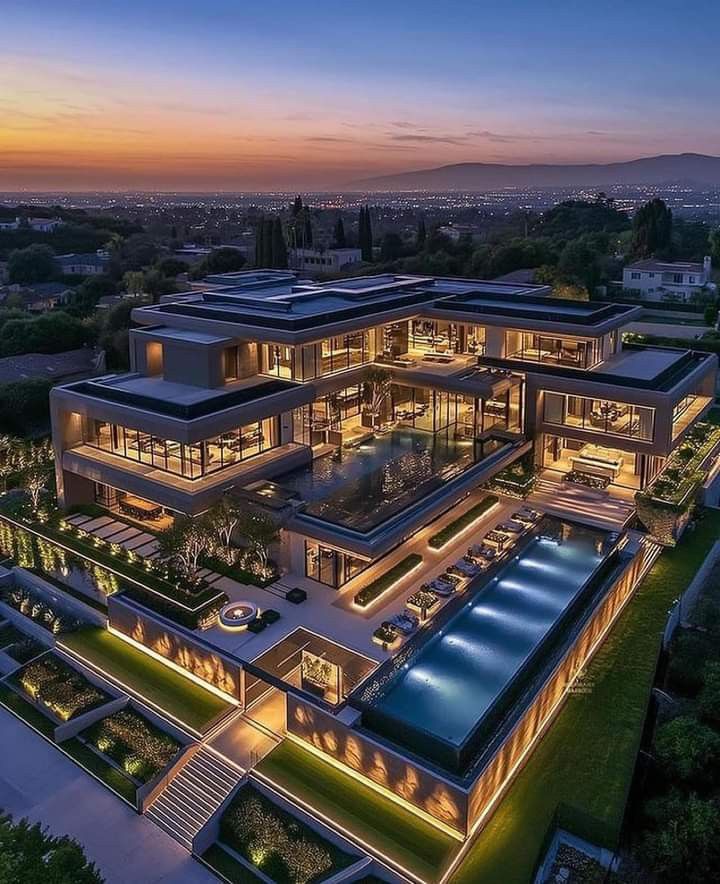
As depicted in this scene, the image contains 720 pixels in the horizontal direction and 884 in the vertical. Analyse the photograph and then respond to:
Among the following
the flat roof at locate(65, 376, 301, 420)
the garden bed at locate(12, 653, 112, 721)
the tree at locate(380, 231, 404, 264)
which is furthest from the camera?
the tree at locate(380, 231, 404, 264)

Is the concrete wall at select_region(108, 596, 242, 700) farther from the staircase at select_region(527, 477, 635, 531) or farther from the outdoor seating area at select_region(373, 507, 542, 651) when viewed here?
the staircase at select_region(527, 477, 635, 531)

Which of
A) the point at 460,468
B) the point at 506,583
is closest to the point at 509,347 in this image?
the point at 460,468

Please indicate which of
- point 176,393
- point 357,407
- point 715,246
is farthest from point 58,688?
point 715,246

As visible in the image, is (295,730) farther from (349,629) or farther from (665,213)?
(665,213)

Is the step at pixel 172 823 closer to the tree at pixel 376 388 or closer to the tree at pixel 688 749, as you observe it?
the tree at pixel 688 749

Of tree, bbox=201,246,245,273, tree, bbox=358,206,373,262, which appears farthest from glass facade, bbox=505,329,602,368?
tree, bbox=358,206,373,262

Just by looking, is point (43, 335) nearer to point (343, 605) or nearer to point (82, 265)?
point (343, 605)

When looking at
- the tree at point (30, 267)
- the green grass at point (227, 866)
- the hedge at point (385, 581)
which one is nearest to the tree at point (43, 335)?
the hedge at point (385, 581)
